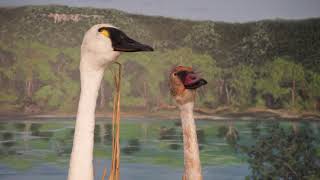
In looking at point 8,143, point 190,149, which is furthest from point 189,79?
point 8,143

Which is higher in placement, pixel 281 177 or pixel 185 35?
pixel 185 35

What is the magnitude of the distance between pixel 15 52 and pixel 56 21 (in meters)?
0.34

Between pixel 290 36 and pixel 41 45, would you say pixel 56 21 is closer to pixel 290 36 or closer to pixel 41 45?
pixel 41 45

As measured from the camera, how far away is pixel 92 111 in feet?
5.10

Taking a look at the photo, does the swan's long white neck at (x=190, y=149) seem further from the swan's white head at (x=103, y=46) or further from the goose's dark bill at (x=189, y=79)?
the swan's white head at (x=103, y=46)

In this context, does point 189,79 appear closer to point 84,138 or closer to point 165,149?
point 84,138

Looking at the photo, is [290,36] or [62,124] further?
[290,36]

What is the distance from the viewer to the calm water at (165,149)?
367cm

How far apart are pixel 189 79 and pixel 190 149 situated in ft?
0.83

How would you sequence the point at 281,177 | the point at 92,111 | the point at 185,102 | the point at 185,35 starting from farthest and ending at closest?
the point at 185,35
the point at 281,177
the point at 185,102
the point at 92,111

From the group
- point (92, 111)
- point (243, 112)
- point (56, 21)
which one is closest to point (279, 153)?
point (243, 112)

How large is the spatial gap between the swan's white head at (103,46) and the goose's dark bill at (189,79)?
0.49 metres

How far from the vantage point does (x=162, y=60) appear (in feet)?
12.5

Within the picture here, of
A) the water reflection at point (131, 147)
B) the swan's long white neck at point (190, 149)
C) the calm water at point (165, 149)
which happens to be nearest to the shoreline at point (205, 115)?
the calm water at point (165, 149)
